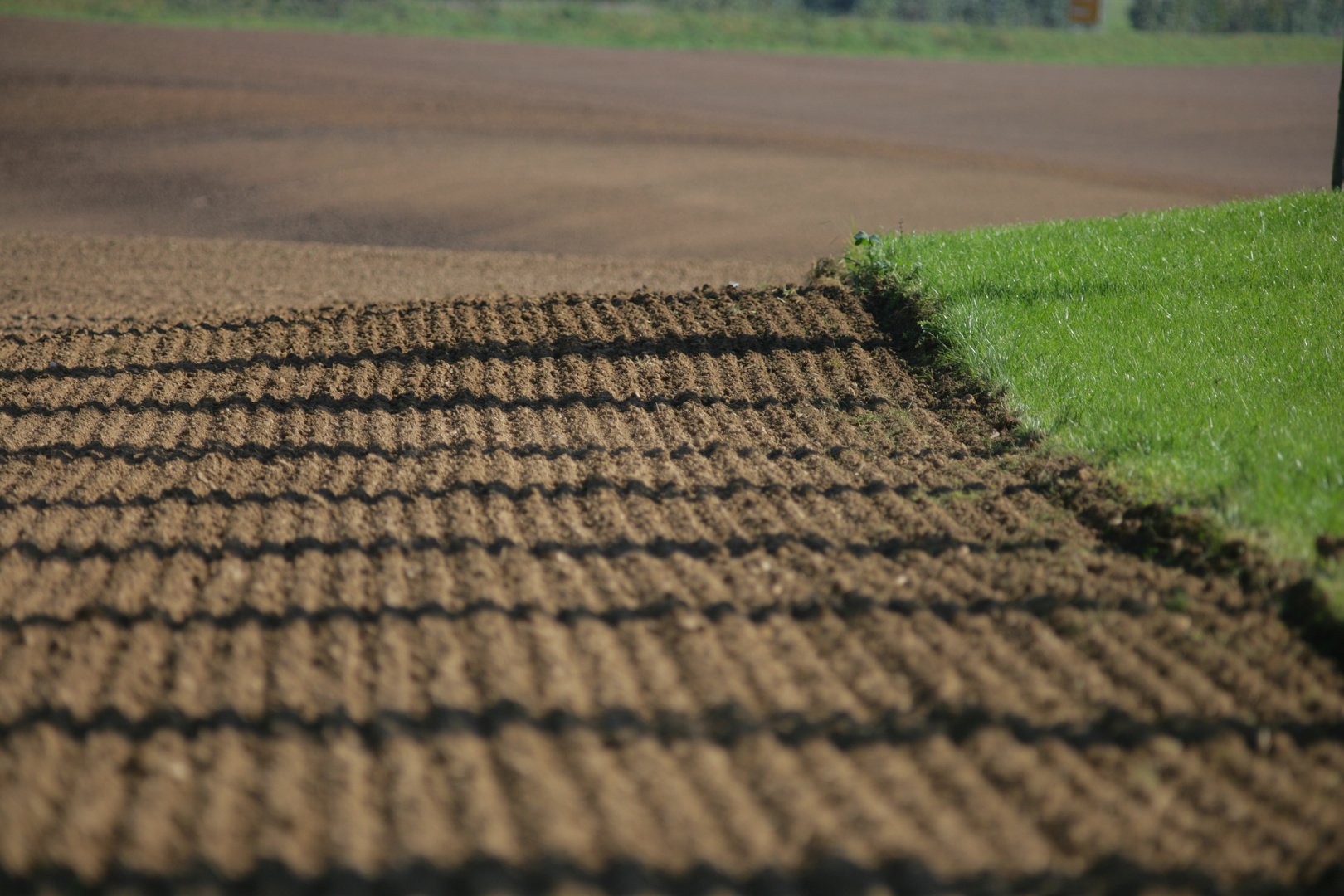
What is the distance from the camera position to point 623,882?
2.33 meters

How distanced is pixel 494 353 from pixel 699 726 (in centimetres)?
386

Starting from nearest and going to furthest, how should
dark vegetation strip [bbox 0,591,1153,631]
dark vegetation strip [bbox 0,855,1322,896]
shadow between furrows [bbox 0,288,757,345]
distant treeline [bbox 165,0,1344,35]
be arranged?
1. dark vegetation strip [bbox 0,855,1322,896]
2. dark vegetation strip [bbox 0,591,1153,631]
3. shadow between furrows [bbox 0,288,757,345]
4. distant treeline [bbox 165,0,1344,35]

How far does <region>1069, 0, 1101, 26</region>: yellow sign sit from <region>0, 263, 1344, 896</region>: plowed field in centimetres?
3799

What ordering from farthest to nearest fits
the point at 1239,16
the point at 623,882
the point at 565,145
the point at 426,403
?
the point at 1239,16 → the point at 565,145 → the point at 426,403 → the point at 623,882

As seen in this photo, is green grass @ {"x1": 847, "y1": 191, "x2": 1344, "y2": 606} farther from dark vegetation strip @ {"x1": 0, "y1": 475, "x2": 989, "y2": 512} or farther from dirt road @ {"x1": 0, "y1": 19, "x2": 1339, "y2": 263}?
dirt road @ {"x1": 0, "y1": 19, "x2": 1339, "y2": 263}

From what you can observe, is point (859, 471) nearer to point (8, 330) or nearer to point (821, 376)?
point (821, 376)

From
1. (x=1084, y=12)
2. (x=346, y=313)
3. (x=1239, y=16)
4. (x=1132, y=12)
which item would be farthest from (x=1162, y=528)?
(x=1239, y=16)

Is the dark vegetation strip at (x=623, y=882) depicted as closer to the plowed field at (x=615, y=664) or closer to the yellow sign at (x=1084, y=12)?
the plowed field at (x=615, y=664)

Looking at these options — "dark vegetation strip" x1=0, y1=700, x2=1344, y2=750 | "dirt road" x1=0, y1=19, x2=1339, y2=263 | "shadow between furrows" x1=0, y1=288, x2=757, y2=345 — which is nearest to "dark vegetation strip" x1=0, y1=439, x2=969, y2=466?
"shadow between furrows" x1=0, y1=288, x2=757, y2=345

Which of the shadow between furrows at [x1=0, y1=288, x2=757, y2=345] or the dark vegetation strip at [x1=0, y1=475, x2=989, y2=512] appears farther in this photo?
the shadow between furrows at [x1=0, y1=288, x2=757, y2=345]

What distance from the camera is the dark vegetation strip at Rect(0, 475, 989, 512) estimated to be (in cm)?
439

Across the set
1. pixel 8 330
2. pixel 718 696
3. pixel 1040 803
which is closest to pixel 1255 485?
pixel 1040 803

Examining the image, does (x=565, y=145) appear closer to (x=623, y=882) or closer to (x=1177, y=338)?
(x=1177, y=338)

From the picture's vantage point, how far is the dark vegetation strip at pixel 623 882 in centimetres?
232
